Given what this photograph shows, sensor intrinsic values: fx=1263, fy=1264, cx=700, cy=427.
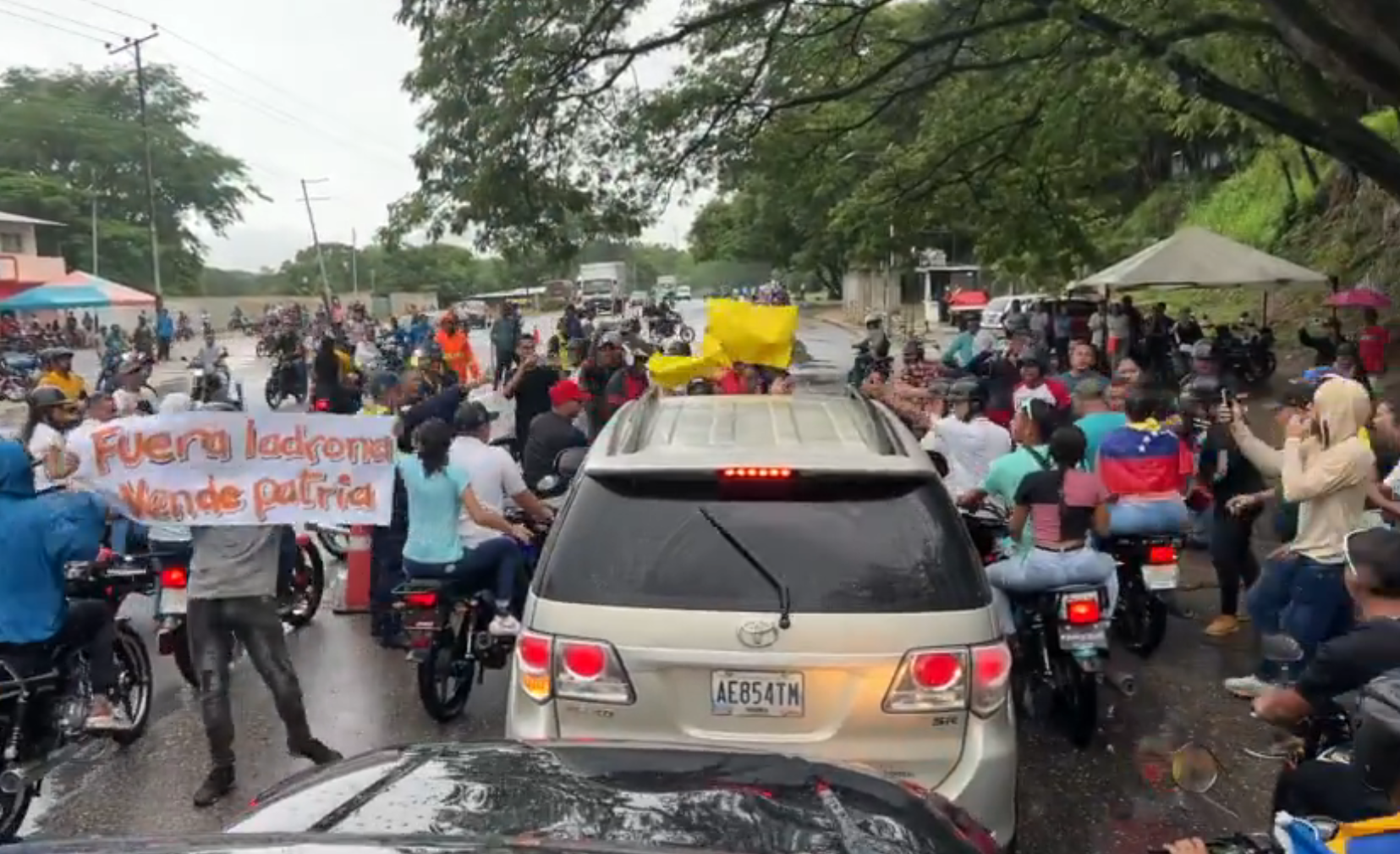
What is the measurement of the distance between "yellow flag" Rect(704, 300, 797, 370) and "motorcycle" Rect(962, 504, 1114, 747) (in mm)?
4887

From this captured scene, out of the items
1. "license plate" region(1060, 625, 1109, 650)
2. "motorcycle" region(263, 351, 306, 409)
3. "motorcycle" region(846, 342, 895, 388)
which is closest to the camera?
"license plate" region(1060, 625, 1109, 650)

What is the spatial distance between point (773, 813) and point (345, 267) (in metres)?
104

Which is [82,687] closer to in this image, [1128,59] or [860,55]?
[1128,59]

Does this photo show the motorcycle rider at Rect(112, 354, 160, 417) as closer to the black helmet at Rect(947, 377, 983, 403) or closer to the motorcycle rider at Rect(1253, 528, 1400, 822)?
the black helmet at Rect(947, 377, 983, 403)

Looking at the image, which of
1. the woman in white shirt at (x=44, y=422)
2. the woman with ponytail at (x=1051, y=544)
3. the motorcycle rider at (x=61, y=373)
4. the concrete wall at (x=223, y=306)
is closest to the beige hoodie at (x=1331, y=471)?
the woman with ponytail at (x=1051, y=544)

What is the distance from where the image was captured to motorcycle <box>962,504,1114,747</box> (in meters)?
5.79

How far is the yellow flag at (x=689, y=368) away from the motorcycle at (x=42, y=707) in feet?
17.9

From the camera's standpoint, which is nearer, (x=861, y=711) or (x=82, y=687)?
(x=861, y=711)

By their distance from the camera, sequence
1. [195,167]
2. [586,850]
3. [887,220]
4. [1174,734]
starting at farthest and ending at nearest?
[195,167], [887,220], [1174,734], [586,850]

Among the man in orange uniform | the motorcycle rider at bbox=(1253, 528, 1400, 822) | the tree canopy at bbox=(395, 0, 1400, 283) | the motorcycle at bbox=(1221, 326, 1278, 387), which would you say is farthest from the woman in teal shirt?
the motorcycle at bbox=(1221, 326, 1278, 387)

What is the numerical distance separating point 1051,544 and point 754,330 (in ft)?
16.6

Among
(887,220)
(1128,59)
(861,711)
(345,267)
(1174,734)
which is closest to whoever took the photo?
(861,711)

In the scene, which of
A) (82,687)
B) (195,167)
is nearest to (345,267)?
(195,167)

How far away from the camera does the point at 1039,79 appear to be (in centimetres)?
1553
